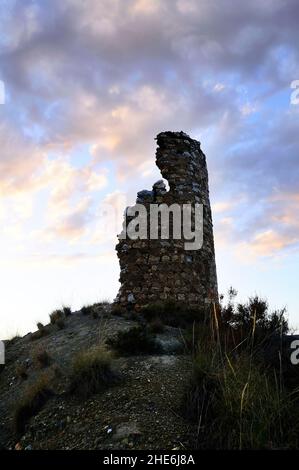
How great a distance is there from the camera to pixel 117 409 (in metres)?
6.90

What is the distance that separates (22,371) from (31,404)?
2431mm

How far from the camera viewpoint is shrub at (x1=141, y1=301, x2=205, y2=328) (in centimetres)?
1098

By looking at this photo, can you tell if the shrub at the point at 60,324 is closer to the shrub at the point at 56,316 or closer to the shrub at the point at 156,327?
the shrub at the point at 56,316

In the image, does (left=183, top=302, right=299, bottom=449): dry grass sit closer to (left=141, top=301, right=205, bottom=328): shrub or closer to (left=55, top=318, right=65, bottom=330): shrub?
(left=141, top=301, right=205, bottom=328): shrub

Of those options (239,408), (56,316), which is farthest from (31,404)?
(56,316)

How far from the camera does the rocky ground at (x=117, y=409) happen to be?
6.18 metres

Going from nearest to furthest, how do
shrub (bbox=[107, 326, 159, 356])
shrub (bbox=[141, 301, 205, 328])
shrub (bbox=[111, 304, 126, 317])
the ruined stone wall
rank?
shrub (bbox=[107, 326, 159, 356]), shrub (bbox=[141, 301, 205, 328]), shrub (bbox=[111, 304, 126, 317]), the ruined stone wall

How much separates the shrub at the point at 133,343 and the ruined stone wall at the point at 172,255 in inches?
105

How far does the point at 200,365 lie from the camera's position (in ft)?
22.4

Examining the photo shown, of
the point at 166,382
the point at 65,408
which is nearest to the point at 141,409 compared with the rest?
the point at 166,382

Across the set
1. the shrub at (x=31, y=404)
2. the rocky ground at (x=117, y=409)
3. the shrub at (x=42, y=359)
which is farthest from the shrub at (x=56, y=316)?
the shrub at (x=31, y=404)

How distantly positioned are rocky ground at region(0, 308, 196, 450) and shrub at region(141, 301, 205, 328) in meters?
0.71

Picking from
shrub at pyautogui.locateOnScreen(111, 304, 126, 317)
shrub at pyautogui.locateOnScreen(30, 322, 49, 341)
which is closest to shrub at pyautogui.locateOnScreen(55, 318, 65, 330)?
shrub at pyautogui.locateOnScreen(30, 322, 49, 341)
